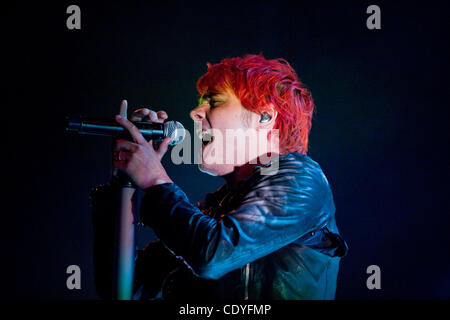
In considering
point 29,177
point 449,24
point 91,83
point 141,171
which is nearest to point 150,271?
point 141,171

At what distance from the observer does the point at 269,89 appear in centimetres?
145

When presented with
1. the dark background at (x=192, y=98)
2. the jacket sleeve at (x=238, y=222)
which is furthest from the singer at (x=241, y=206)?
the dark background at (x=192, y=98)

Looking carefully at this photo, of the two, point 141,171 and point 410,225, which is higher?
point 141,171

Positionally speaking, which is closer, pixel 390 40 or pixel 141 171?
pixel 141 171

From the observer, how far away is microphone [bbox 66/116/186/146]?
43.8 inches

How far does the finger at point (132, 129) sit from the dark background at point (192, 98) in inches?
51.3

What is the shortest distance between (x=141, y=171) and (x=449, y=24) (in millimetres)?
2319

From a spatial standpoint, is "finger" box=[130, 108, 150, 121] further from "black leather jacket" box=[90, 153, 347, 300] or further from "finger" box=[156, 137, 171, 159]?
"black leather jacket" box=[90, 153, 347, 300]

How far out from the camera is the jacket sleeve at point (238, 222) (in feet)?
3.34

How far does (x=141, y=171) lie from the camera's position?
112cm

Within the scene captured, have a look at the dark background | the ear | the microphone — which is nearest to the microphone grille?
the microphone

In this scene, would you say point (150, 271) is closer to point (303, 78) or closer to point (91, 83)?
point (91, 83)

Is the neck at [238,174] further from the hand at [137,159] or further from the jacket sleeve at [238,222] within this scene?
the hand at [137,159]
